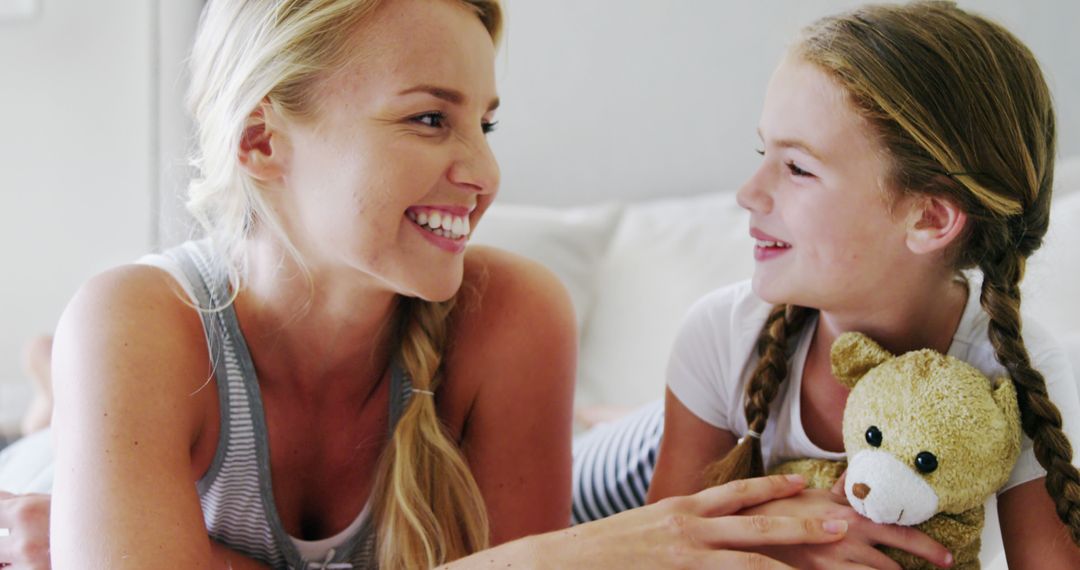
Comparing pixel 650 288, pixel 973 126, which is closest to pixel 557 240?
pixel 650 288

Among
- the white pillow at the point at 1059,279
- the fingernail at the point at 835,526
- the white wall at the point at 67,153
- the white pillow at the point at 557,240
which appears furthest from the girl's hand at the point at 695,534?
the white wall at the point at 67,153

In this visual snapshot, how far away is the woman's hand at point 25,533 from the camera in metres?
1.12

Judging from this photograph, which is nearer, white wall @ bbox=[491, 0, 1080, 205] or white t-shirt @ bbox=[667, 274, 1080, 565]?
white t-shirt @ bbox=[667, 274, 1080, 565]

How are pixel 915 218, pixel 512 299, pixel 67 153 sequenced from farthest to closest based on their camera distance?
pixel 67 153
pixel 512 299
pixel 915 218

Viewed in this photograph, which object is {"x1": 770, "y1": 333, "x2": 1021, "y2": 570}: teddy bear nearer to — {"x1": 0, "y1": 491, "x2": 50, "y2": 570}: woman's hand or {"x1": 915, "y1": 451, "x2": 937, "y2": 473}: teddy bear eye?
{"x1": 915, "y1": 451, "x2": 937, "y2": 473}: teddy bear eye

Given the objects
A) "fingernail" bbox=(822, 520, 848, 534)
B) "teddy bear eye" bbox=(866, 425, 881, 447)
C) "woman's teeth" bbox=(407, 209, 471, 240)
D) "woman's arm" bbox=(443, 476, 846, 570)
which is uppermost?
"woman's teeth" bbox=(407, 209, 471, 240)

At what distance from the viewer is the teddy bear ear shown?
98 centimetres

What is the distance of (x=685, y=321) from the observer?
1218 mm

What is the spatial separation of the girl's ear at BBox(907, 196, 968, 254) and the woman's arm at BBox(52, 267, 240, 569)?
0.72 meters

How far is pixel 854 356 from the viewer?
985mm

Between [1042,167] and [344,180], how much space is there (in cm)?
66

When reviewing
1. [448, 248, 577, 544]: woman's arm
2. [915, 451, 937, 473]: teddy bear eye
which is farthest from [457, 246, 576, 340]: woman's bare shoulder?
[915, 451, 937, 473]: teddy bear eye

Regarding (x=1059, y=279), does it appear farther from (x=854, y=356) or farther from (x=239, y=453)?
(x=239, y=453)

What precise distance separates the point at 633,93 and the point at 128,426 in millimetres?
1273
